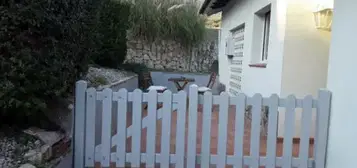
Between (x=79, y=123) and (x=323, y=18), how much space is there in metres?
3.70

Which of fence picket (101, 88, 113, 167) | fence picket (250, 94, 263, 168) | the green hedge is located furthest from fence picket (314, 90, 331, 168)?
the green hedge

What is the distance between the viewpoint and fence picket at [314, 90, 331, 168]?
12.3 feet

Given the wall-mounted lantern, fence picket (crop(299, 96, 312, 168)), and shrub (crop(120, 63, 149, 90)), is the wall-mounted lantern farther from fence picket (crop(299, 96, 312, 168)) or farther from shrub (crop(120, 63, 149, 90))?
shrub (crop(120, 63, 149, 90))

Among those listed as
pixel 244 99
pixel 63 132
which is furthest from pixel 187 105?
pixel 63 132

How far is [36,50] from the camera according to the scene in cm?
310

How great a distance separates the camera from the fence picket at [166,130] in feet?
12.4

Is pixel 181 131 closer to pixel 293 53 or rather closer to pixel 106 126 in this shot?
pixel 106 126

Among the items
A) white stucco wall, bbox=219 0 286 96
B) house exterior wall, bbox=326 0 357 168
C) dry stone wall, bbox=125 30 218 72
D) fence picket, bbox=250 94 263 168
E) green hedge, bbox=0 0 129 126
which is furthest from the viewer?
dry stone wall, bbox=125 30 218 72

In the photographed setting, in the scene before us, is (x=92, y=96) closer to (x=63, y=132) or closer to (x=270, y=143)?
(x=63, y=132)

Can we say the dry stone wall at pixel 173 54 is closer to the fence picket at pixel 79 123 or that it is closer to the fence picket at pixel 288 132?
the fence picket at pixel 79 123

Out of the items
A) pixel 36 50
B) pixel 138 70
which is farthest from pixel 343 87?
pixel 138 70

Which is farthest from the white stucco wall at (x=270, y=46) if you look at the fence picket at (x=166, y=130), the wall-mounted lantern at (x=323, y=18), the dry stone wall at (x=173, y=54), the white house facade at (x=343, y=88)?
the dry stone wall at (x=173, y=54)

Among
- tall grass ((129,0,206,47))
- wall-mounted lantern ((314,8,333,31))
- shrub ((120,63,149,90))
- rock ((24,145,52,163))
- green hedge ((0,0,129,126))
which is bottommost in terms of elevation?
rock ((24,145,52,163))

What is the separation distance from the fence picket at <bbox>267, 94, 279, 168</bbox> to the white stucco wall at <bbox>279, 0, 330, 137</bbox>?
1891 mm
